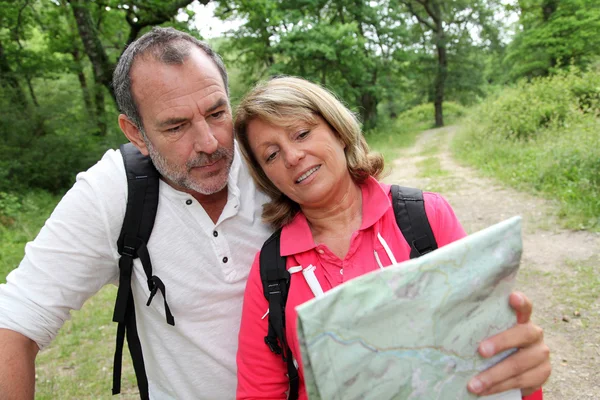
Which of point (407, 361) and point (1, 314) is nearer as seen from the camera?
point (407, 361)

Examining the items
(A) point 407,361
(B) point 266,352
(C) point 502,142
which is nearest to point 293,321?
(B) point 266,352

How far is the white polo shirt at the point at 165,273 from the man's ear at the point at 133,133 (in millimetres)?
114

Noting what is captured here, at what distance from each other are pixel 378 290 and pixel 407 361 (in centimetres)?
23

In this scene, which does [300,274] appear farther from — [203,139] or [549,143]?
[549,143]

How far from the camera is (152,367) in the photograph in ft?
6.73

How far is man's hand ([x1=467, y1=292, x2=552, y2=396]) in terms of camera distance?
1122 millimetres

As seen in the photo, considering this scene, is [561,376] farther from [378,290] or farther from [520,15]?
[520,15]

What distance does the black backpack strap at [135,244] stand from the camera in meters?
1.81

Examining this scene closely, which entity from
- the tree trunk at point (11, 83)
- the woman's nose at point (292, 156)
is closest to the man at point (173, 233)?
the woman's nose at point (292, 156)

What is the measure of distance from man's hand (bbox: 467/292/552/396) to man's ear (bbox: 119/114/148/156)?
163 cm

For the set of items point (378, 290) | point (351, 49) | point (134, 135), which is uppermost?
point (351, 49)

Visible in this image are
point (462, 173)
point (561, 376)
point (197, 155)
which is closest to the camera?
point (197, 155)

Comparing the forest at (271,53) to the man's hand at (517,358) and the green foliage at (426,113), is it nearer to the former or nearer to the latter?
the green foliage at (426,113)

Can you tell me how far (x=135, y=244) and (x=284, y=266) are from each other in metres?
0.68
